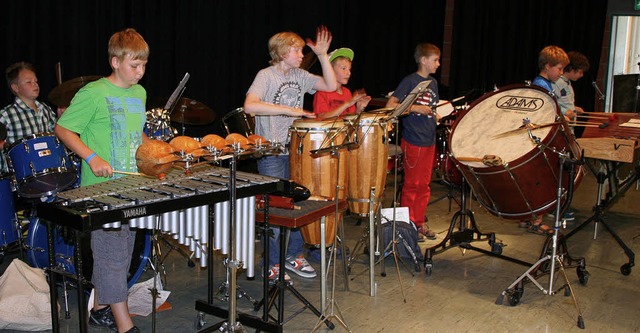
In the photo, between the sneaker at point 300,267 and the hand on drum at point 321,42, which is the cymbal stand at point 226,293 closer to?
the sneaker at point 300,267

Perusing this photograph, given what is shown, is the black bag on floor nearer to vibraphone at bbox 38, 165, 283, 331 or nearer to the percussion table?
the percussion table

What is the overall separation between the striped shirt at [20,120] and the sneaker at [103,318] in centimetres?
148

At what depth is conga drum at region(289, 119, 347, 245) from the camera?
13.7ft

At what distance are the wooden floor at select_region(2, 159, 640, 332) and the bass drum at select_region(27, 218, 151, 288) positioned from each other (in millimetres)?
280

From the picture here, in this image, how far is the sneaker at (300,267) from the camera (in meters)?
4.70

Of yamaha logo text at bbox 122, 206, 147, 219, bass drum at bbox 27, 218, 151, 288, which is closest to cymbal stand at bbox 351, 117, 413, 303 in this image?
bass drum at bbox 27, 218, 151, 288

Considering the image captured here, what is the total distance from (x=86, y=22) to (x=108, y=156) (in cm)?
298

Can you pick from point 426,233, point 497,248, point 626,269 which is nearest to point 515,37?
point 426,233

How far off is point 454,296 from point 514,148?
3.46ft

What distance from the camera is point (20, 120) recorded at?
4895 millimetres

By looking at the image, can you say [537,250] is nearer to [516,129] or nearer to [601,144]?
[601,144]

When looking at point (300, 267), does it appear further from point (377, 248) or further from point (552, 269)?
point (552, 269)

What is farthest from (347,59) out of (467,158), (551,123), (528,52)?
(528,52)

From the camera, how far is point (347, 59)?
5.53 meters
